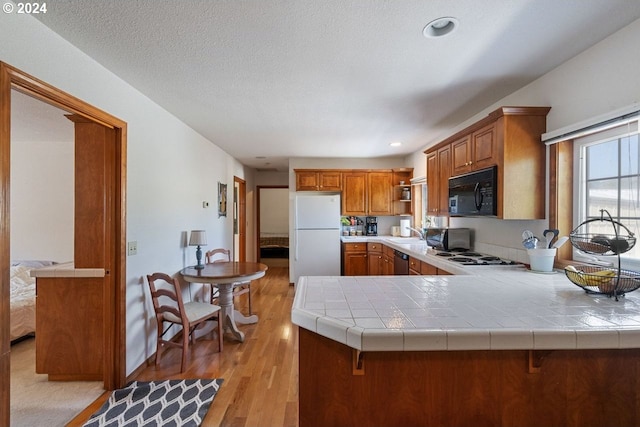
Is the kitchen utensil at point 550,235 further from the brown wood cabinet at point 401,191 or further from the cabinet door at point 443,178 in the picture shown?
the brown wood cabinet at point 401,191

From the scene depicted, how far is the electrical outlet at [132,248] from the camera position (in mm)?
2225

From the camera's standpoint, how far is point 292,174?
5211mm

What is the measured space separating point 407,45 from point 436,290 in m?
1.39

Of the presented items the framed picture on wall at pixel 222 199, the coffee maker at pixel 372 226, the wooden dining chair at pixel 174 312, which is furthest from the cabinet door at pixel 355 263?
the wooden dining chair at pixel 174 312

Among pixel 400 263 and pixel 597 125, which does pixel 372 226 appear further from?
pixel 597 125

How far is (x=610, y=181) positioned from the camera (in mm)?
1805

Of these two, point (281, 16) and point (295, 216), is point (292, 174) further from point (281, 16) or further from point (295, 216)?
point (281, 16)

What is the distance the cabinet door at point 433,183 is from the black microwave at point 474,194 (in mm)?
420

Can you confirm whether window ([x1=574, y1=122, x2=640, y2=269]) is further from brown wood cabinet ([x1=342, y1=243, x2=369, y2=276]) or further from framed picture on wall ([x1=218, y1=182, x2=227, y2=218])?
framed picture on wall ([x1=218, y1=182, x2=227, y2=218])

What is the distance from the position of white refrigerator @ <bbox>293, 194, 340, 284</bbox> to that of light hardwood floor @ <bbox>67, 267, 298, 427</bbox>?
4.38ft

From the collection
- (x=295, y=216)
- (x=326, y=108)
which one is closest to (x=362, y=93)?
(x=326, y=108)

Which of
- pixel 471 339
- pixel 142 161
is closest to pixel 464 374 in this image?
pixel 471 339

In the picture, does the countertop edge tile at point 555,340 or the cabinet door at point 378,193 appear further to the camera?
the cabinet door at point 378,193

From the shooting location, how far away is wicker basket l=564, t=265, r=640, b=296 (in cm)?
134
